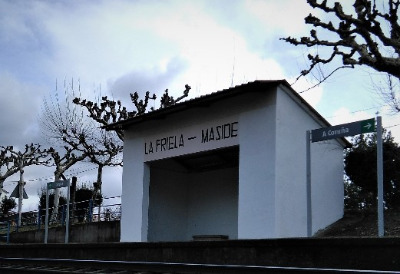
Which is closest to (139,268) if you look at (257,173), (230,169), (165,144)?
(257,173)

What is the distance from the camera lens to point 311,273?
612 cm

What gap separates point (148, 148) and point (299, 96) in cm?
630

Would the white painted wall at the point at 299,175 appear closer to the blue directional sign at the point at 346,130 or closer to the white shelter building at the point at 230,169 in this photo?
the white shelter building at the point at 230,169

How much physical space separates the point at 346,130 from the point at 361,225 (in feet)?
17.6

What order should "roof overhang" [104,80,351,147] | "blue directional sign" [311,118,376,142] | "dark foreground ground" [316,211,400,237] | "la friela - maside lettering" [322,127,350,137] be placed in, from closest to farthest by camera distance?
1. "blue directional sign" [311,118,376,142]
2. "la friela - maside lettering" [322,127,350,137]
3. "dark foreground ground" [316,211,400,237]
4. "roof overhang" [104,80,351,147]

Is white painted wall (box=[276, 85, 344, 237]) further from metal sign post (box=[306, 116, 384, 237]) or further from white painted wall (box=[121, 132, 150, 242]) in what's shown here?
white painted wall (box=[121, 132, 150, 242])

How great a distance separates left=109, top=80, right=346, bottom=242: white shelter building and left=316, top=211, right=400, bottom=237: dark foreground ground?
0.36 meters

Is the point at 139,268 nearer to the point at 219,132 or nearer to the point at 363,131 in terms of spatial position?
the point at 363,131

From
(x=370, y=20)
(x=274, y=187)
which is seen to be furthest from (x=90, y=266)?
(x=370, y=20)

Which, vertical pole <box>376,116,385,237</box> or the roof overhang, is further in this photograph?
the roof overhang

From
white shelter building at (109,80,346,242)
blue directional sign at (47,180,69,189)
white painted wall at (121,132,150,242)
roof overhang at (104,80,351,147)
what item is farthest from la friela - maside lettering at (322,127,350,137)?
blue directional sign at (47,180,69,189)

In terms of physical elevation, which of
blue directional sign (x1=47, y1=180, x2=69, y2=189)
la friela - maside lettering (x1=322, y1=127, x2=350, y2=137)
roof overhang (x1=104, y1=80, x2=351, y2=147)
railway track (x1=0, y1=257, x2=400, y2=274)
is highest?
roof overhang (x1=104, y1=80, x2=351, y2=147)

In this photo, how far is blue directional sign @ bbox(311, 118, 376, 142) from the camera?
10.1 m

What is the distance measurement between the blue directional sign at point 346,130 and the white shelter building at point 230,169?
3664 mm
